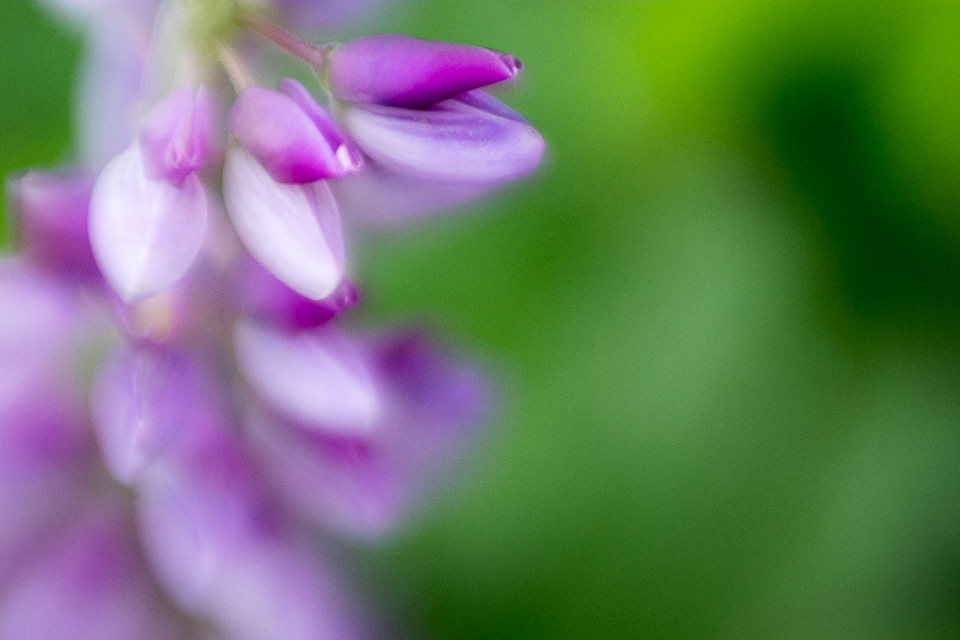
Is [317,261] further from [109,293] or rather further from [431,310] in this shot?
[431,310]

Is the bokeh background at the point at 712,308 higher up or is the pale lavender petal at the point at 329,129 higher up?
the pale lavender petal at the point at 329,129

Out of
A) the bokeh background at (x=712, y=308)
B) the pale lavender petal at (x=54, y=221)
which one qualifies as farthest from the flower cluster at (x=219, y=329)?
the bokeh background at (x=712, y=308)

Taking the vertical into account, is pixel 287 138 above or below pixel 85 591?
above

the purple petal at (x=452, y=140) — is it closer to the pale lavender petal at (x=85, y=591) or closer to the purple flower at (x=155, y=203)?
the purple flower at (x=155, y=203)

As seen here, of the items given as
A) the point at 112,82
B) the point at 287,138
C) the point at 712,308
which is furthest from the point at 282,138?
the point at 712,308

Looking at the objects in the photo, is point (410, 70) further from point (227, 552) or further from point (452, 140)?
point (227, 552)

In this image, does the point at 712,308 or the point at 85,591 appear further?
the point at 712,308
